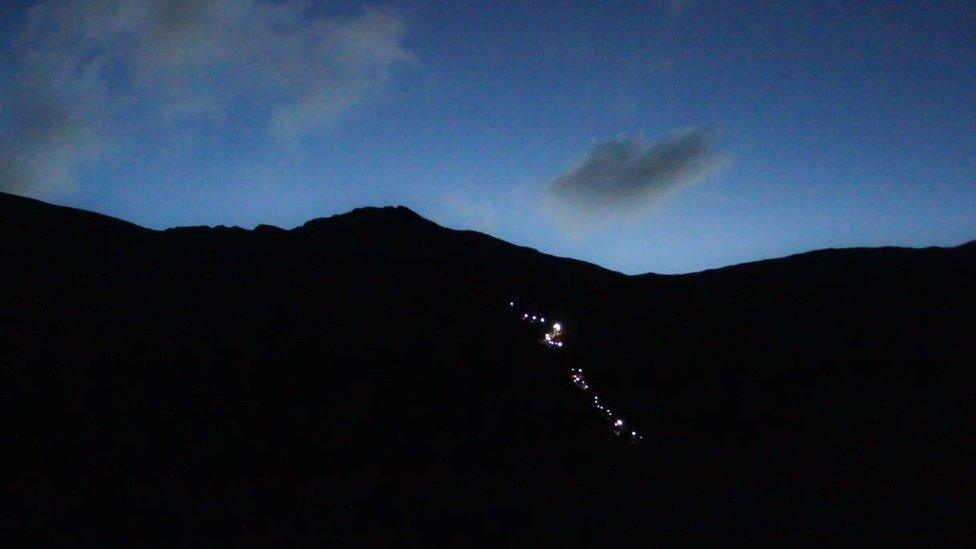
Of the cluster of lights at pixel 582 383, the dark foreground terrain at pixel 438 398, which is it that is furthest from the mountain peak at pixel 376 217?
the cluster of lights at pixel 582 383

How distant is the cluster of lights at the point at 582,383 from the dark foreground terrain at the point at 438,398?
0.30 meters

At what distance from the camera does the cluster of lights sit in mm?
11445

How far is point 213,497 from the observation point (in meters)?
8.08

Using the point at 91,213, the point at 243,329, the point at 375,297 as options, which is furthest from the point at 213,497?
the point at 91,213

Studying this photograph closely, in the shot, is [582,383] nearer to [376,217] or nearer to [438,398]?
[438,398]

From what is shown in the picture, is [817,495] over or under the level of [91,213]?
under

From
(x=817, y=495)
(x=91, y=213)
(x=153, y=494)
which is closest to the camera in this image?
(x=153, y=494)

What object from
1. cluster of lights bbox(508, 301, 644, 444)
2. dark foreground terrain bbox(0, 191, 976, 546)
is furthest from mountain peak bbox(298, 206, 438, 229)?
cluster of lights bbox(508, 301, 644, 444)

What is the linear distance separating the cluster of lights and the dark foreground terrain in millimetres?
302

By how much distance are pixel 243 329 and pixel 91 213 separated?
6861 mm

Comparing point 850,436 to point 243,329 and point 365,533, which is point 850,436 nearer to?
point 365,533

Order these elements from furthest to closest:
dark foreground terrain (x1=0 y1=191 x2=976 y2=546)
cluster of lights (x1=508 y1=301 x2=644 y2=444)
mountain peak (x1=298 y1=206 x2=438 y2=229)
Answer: mountain peak (x1=298 y1=206 x2=438 y2=229), cluster of lights (x1=508 y1=301 x2=644 y2=444), dark foreground terrain (x1=0 y1=191 x2=976 y2=546)

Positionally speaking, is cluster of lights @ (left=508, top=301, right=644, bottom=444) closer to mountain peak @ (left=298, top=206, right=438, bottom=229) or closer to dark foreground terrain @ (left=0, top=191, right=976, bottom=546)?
dark foreground terrain @ (left=0, top=191, right=976, bottom=546)

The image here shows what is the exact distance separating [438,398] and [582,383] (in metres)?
3.65
